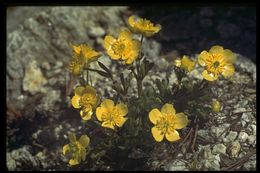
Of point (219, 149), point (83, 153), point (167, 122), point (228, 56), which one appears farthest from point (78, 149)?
point (228, 56)

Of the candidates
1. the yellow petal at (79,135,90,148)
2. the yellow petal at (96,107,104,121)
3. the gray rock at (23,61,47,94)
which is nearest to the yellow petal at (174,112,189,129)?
the yellow petal at (96,107,104,121)

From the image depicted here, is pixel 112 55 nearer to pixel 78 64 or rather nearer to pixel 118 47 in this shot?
pixel 118 47

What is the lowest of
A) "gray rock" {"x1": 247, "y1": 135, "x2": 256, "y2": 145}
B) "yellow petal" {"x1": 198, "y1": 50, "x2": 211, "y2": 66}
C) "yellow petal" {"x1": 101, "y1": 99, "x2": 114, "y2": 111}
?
"gray rock" {"x1": 247, "y1": 135, "x2": 256, "y2": 145}

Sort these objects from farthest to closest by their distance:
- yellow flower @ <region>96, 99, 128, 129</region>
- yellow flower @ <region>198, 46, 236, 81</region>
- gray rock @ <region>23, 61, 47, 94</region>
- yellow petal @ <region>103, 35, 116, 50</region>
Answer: gray rock @ <region>23, 61, 47, 94</region> < yellow petal @ <region>103, 35, 116, 50</region> < yellow flower @ <region>198, 46, 236, 81</region> < yellow flower @ <region>96, 99, 128, 129</region>

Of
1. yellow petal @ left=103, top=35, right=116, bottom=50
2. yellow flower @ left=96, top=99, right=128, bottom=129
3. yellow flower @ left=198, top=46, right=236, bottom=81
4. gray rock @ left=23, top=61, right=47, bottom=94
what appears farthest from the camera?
gray rock @ left=23, top=61, right=47, bottom=94

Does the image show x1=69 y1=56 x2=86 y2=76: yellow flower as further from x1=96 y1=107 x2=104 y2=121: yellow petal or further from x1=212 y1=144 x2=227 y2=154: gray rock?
x1=212 y1=144 x2=227 y2=154: gray rock
